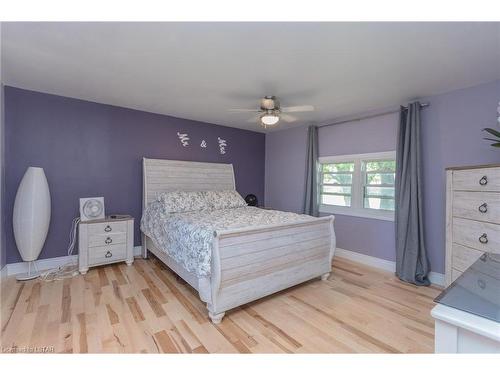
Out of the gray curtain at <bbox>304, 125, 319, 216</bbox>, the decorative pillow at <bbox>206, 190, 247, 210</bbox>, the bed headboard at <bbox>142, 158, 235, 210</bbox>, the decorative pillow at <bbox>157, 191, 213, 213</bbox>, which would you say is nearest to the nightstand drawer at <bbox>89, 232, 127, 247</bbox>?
the bed headboard at <bbox>142, 158, 235, 210</bbox>

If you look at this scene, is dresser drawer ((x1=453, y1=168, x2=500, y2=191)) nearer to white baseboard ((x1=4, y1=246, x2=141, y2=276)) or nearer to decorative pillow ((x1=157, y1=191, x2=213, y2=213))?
decorative pillow ((x1=157, y1=191, x2=213, y2=213))

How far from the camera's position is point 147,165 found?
12.2 feet

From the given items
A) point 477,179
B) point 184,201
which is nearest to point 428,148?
point 477,179

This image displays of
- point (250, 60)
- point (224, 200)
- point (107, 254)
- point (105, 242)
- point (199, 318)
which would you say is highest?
point (250, 60)

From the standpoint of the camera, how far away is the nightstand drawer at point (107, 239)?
310 cm

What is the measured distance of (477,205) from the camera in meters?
2.07

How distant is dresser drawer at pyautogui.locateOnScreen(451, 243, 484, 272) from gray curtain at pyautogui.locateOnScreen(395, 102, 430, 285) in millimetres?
640

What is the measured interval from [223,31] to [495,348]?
205cm

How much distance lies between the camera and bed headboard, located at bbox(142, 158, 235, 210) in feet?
12.2

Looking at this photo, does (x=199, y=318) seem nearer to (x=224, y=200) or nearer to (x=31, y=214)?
(x=224, y=200)

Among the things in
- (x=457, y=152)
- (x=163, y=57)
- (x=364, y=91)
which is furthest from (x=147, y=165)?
(x=457, y=152)

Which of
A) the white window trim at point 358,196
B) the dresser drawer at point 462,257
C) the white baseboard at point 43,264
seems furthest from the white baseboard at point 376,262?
the white baseboard at point 43,264

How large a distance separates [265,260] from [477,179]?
6.52ft
